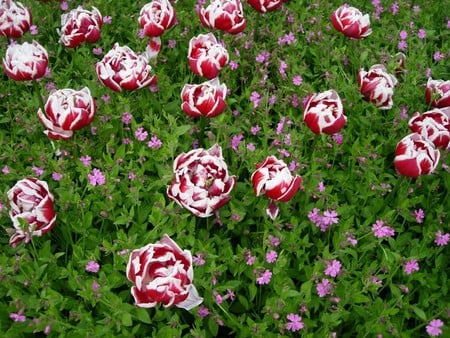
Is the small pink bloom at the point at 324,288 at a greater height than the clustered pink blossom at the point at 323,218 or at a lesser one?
lesser

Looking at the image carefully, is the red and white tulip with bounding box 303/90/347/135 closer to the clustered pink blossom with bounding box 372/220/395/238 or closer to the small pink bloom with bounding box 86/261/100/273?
the clustered pink blossom with bounding box 372/220/395/238

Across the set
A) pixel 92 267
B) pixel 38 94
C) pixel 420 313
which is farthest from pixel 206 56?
pixel 420 313

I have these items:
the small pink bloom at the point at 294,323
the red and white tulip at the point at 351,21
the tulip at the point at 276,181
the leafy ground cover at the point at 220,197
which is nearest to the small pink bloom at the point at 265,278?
the leafy ground cover at the point at 220,197

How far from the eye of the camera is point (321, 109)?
2.26 metres

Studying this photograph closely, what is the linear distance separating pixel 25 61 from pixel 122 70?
428mm

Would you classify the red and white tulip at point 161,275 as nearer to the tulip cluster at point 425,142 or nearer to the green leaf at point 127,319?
the green leaf at point 127,319

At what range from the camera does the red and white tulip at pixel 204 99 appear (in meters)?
2.31

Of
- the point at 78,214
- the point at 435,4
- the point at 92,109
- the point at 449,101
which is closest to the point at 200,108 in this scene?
the point at 92,109

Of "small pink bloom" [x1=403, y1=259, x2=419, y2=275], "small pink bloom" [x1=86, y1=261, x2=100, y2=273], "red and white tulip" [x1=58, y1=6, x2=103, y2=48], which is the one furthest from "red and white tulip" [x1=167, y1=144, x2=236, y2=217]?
"red and white tulip" [x1=58, y1=6, x2=103, y2=48]

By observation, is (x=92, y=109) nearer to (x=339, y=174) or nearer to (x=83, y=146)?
(x=83, y=146)

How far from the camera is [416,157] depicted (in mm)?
2178

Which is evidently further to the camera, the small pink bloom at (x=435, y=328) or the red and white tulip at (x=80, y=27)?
the red and white tulip at (x=80, y=27)

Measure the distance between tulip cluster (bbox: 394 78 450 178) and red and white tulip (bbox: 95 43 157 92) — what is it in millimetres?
1170

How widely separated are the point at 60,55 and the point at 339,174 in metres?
1.84
